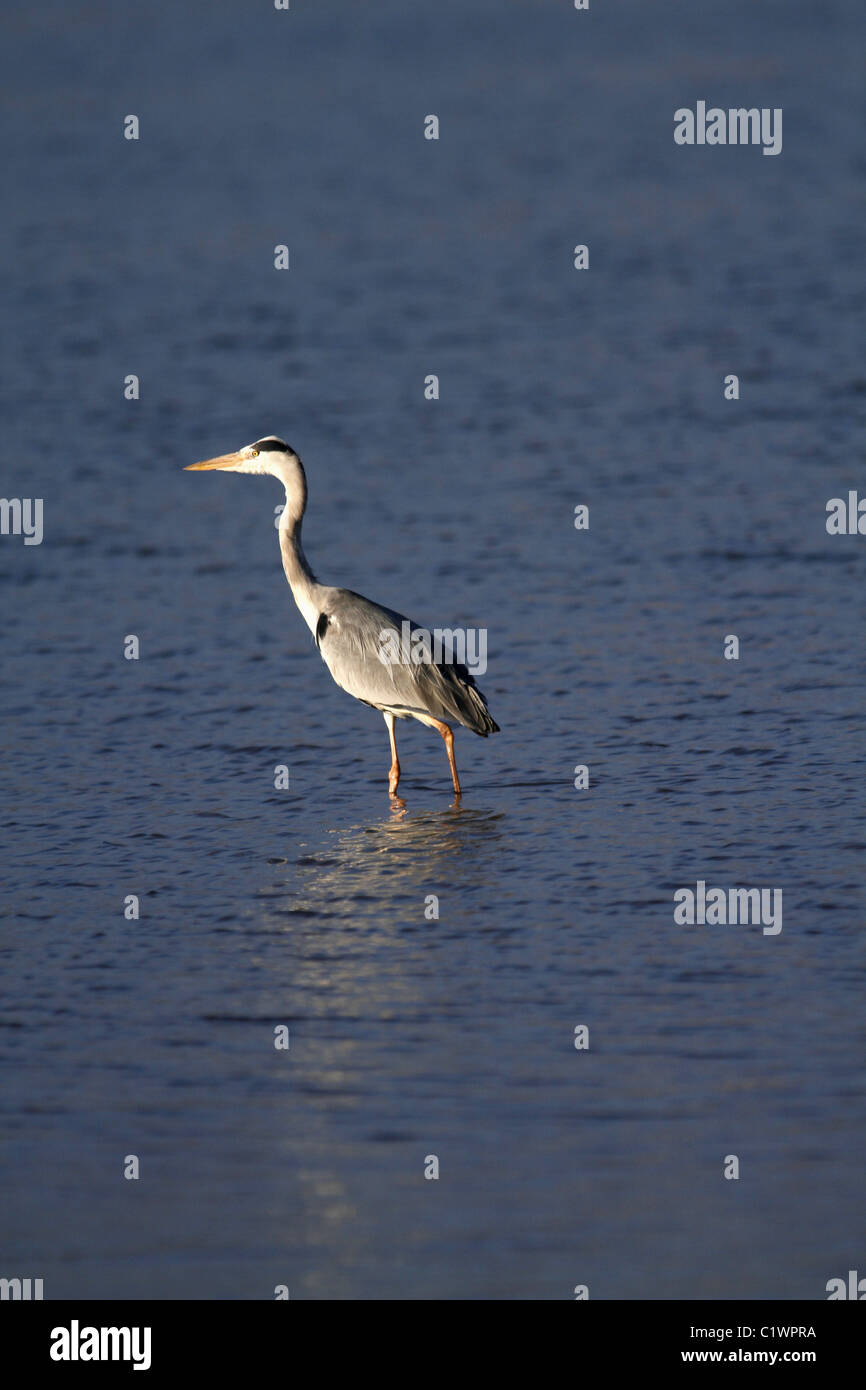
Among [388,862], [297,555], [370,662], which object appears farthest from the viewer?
[297,555]

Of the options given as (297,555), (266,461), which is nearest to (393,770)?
(297,555)

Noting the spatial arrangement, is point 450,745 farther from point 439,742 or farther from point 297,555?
point 297,555

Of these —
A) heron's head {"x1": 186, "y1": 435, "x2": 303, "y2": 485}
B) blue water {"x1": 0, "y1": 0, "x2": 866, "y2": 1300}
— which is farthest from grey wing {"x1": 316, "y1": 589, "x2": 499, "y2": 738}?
heron's head {"x1": 186, "y1": 435, "x2": 303, "y2": 485}

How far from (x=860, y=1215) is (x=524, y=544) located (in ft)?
41.7

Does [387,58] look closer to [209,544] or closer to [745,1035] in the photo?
[209,544]

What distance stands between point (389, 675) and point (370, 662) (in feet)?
0.63

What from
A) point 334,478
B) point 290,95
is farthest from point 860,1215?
point 290,95

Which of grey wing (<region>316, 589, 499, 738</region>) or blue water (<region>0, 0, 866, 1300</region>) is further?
grey wing (<region>316, 589, 499, 738</region>)

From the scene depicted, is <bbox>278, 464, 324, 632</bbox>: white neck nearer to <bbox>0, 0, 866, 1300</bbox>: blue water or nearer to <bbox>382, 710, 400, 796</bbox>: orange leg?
<bbox>0, 0, 866, 1300</bbox>: blue water

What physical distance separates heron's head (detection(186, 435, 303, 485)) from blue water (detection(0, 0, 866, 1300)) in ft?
6.62

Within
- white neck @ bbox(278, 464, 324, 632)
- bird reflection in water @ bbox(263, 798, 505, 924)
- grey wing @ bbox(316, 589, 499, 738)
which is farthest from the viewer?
white neck @ bbox(278, 464, 324, 632)

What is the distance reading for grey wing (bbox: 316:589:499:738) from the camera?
1440 cm

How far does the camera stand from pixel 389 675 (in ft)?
47.7

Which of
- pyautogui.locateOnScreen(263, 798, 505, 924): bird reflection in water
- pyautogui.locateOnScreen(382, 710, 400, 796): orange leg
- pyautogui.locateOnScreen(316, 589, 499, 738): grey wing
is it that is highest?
pyautogui.locateOnScreen(316, 589, 499, 738): grey wing
